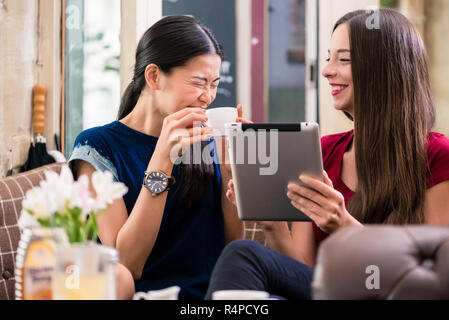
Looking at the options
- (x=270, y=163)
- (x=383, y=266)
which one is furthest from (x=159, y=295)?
(x=270, y=163)

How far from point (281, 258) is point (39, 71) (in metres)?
1.72

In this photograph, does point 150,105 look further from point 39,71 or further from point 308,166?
point 39,71

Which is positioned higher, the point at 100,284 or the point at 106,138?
the point at 106,138

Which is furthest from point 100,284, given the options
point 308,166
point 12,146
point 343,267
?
point 12,146

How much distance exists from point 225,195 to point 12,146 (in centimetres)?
109

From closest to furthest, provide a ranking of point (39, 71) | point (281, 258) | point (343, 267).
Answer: point (343, 267) < point (281, 258) < point (39, 71)

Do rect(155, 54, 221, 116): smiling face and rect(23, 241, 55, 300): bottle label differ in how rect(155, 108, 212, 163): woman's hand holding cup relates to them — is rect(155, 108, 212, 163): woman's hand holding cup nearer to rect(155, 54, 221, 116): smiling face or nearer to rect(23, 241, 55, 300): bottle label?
rect(155, 54, 221, 116): smiling face

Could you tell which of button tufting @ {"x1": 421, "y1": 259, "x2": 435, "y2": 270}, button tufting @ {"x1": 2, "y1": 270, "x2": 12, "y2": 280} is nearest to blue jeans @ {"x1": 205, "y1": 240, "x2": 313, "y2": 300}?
button tufting @ {"x1": 421, "y1": 259, "x2": 435, "y2": 270}

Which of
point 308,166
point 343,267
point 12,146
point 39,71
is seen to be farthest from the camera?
point 39,71

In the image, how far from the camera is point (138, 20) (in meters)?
2.59

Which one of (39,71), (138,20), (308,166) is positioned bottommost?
(308,166)

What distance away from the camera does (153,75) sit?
64.7 inches

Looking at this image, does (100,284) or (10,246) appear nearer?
(100,284)

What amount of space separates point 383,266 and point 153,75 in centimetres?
104
